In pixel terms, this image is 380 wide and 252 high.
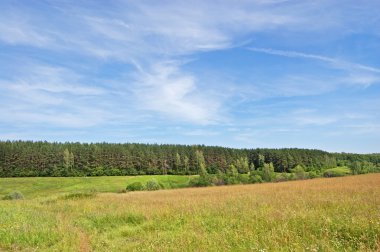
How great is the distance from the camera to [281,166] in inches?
5561

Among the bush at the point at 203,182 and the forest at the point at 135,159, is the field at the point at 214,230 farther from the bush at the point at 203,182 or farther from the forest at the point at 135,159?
the forest at the point at 135,159

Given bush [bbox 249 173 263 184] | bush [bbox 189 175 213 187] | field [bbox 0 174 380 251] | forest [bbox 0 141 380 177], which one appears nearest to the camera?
field [bbox 0 174 380 251]

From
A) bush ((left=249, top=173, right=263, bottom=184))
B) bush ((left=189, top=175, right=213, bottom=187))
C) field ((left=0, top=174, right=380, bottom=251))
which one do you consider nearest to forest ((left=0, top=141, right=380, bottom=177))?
bush ((left=189, top=175, right=213, bottom=187))

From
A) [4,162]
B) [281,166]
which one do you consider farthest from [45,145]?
[281,166]

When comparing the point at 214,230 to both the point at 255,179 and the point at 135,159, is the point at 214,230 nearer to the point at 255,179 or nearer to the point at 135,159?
the point at 255,179

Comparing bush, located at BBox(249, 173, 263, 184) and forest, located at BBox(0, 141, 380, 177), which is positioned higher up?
forest, located at BBox(0, 141, 380, 177)

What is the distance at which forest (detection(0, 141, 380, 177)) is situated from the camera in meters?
124

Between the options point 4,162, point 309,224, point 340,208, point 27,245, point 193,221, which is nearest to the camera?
point 309,224

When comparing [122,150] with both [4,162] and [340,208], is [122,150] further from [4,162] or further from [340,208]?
[340,208]

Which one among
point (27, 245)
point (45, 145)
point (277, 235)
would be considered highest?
point (45, 145)

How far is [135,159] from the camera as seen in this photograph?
135500 millimetres

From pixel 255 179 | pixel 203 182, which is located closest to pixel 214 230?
pixel 203 182

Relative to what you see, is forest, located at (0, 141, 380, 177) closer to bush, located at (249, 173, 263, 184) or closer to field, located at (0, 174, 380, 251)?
bush, located at (249, 173, 263, 184)

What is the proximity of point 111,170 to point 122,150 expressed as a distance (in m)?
10.2
